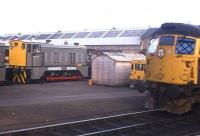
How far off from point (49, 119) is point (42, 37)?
45.1 m

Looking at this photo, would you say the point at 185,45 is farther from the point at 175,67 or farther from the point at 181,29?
the point at 175,67

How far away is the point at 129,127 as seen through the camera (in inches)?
472

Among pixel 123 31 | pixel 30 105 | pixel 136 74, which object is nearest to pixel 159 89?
pixel 30 105

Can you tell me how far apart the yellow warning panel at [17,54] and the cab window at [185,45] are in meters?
17.2

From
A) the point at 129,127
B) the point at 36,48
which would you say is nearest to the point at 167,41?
the point at 129,127

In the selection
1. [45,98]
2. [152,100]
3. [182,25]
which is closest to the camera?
[182,25]

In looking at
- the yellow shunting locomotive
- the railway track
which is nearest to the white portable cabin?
the railway track

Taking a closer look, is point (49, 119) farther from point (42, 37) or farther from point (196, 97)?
point (42, 37)

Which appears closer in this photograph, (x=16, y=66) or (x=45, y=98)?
(x=45, y=98)

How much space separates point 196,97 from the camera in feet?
45.5

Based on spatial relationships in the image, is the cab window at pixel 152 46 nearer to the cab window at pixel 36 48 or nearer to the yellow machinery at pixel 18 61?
the yellow machinery at pixel 18 61

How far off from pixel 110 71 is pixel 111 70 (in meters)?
0.15

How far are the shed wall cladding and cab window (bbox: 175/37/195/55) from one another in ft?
47.4

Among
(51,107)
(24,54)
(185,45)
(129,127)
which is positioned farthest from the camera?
(24,54)
